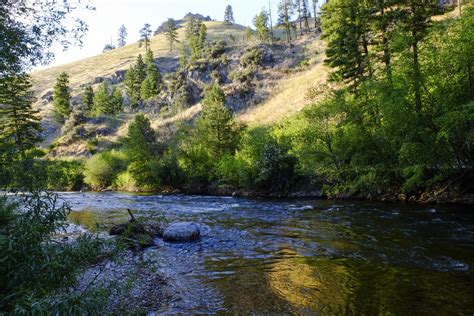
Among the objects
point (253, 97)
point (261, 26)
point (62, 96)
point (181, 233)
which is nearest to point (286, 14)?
point (261, 26)

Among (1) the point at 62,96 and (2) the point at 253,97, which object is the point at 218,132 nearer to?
(2) the point at 253,97

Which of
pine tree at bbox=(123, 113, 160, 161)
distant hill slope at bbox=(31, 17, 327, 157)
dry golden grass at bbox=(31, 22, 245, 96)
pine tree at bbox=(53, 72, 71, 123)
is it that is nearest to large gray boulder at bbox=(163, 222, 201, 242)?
pine tree at bbox=(123, 113, 160, 161)

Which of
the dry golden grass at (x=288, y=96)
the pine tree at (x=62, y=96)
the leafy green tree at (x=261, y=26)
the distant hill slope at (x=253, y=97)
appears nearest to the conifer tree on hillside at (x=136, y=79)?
the distant hill slope at (x=253, y=97)

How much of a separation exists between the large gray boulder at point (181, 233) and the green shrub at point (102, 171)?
4890cm

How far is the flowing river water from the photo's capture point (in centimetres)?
879

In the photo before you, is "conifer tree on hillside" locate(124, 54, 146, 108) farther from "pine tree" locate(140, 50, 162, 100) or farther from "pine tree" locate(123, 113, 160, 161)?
"pine tree" locate(123, 113, 160, 161)

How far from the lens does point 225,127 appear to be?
52625 millimetres

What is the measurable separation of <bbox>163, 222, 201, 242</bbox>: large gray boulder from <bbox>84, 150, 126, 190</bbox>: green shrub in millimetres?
48899

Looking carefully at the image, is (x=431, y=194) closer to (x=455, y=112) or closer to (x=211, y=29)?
(x=455, y=112)

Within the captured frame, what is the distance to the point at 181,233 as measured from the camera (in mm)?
16641

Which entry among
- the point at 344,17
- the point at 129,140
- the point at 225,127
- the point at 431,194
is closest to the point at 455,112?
the point at 431,194

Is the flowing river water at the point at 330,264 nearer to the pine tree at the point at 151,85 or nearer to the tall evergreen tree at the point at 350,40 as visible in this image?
the tall evergreen tree at the point at 350,40

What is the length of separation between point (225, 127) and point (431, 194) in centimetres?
3239

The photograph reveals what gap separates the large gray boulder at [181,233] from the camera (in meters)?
16.5
